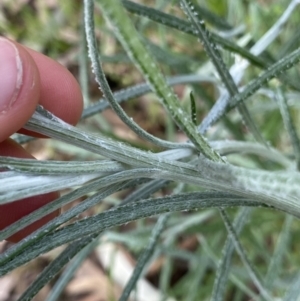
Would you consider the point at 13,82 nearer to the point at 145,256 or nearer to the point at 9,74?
the point at 9,74

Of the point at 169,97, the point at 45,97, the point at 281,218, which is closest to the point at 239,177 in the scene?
the point at 169,97

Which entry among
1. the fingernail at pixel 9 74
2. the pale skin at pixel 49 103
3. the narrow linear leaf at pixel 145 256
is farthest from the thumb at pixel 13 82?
the narrow linear leaf at pixel 145 256

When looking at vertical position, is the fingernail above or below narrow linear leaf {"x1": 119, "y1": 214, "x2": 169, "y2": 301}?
above

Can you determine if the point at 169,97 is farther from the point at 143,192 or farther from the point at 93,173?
the point at 143,192

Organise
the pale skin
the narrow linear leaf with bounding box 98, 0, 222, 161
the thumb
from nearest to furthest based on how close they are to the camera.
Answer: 1. the narrow linear leaf with bounding box 98, 0, 222, 161
2. the thumb
3. the pale skin

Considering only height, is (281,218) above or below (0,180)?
above

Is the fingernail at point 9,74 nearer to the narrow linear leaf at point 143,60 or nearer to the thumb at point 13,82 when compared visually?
the thumb at point 13,82

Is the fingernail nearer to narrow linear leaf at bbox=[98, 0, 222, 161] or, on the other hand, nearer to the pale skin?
the pale skin

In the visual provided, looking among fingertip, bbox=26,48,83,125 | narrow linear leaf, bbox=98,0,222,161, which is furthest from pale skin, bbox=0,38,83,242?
narrow linear leaf, bbox=98,0,222,161

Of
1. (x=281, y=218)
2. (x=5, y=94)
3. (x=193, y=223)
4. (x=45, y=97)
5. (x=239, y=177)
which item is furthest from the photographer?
(x=281, y=218)
